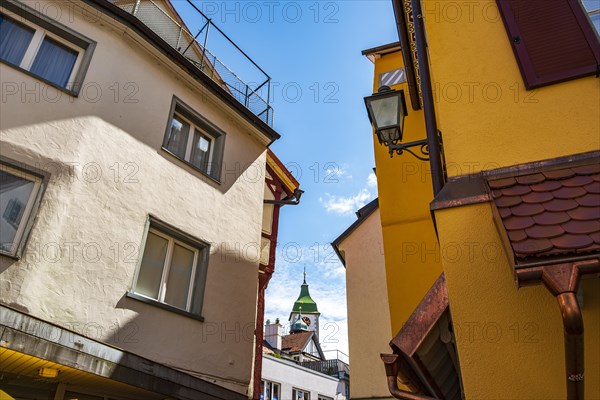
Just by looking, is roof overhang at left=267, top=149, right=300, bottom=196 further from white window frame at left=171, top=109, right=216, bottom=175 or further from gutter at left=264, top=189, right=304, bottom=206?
white window frame at left=171, top=109, right=216, bottom=175

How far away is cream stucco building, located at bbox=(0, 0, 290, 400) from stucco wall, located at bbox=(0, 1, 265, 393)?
21mm

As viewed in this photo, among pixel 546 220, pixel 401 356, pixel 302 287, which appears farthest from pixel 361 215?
pixel 302 287

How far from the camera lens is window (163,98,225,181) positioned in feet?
27.5

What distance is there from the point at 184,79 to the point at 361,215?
22.3ft

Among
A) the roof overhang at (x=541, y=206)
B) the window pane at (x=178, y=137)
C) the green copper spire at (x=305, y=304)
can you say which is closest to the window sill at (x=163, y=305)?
the window pane at (x=178, y=137)

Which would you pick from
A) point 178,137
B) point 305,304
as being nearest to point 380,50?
point 178,137

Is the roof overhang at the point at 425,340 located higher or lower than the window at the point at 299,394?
lower

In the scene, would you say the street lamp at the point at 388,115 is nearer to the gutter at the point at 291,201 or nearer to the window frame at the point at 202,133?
the window frame at the point at 202,133

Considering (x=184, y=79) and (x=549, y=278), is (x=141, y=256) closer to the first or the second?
(x=184, y=79)

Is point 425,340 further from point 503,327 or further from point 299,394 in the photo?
point 299,394

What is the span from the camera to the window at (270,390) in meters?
28.5

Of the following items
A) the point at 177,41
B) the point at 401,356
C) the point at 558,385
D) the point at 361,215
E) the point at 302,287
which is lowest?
the point at 558,385

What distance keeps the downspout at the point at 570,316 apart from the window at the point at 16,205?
5569 mm

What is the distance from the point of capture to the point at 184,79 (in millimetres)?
8812
